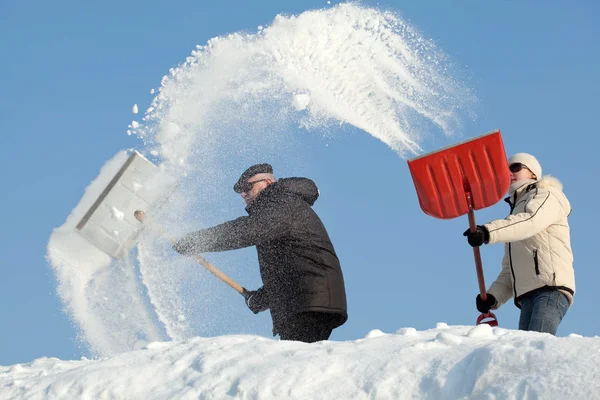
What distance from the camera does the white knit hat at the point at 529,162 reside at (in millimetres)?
5449

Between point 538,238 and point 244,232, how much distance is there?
186 cm

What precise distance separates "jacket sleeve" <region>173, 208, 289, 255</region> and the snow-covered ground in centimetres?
117

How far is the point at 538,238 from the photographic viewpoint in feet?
16.9

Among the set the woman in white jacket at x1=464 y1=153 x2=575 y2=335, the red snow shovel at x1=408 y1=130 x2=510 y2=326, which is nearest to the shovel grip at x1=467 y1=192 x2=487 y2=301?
the red snow shovel at x1=408 y1=130 x2=510 y2=326

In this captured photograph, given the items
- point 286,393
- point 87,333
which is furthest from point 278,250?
point 87,333

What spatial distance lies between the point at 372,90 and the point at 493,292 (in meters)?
3.06

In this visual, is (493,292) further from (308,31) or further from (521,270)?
(308,31)

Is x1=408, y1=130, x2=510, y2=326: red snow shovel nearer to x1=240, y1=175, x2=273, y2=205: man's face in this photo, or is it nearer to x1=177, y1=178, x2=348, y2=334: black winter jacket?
x1=177, y1=178, x2=348, y2=334: black winter jacket

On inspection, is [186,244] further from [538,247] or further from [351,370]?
[351,370]

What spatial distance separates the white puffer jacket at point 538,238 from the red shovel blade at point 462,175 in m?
0.23

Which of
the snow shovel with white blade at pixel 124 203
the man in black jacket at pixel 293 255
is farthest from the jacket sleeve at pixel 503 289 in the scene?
the snow shovel with white blade at pixel 124 203

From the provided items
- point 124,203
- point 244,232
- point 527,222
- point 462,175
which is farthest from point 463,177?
point 124,203

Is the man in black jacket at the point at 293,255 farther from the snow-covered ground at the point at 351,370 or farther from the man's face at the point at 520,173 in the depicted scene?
the man's face at the point at 520,173

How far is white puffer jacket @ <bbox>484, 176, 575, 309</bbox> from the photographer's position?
16.4 feet
